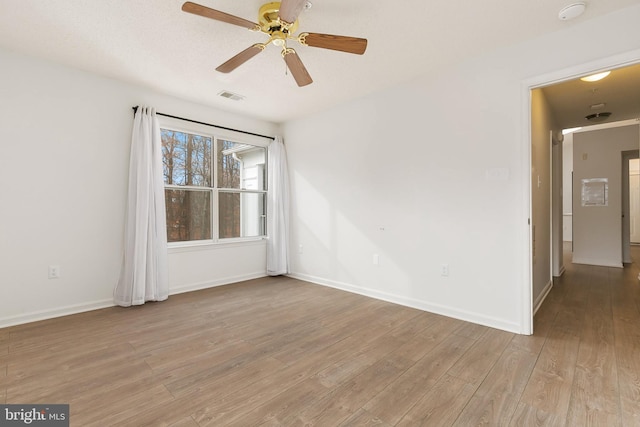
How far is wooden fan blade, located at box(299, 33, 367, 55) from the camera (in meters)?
2.08

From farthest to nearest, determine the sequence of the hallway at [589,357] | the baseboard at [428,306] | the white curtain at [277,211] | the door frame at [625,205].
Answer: the door frame at [625,205] < the white curtain at [277,211] < the baseboard at [428,306] < the hallway at [589,357]

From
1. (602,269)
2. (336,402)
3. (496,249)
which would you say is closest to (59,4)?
(336,402)

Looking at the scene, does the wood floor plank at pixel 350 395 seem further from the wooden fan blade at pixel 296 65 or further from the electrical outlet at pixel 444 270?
the wooden fan blade at pixel 296 65

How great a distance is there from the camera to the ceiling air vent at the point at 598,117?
4465mm

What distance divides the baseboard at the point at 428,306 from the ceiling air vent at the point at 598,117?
389 centimetres

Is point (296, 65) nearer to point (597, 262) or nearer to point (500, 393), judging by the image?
point (500, 393)

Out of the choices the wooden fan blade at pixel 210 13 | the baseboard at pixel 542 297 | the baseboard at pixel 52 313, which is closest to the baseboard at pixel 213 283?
the baseboard at pixel 52 313

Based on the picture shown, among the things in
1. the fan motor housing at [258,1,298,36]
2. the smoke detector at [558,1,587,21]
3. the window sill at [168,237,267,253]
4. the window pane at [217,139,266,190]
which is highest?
the smoke detector at [558,1,587,21]

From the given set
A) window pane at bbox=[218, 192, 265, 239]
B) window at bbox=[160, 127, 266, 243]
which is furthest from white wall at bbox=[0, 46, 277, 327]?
window pane at bbox=[218, 192, 265, 239]

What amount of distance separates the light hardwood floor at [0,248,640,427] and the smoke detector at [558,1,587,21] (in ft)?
8.51

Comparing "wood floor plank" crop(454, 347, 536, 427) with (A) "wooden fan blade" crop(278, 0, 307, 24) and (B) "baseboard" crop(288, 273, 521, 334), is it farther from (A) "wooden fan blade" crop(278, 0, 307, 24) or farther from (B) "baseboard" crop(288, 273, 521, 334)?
(A) "wooden fan blade" crop(278, 0, 307, 24)

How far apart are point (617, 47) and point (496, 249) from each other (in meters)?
1.82

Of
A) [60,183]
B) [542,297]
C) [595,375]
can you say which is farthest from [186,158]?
[542,297]

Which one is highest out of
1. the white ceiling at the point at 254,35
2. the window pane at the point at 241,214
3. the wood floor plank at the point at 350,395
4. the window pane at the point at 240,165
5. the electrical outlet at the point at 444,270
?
the white ceiling at the point at 254,35
